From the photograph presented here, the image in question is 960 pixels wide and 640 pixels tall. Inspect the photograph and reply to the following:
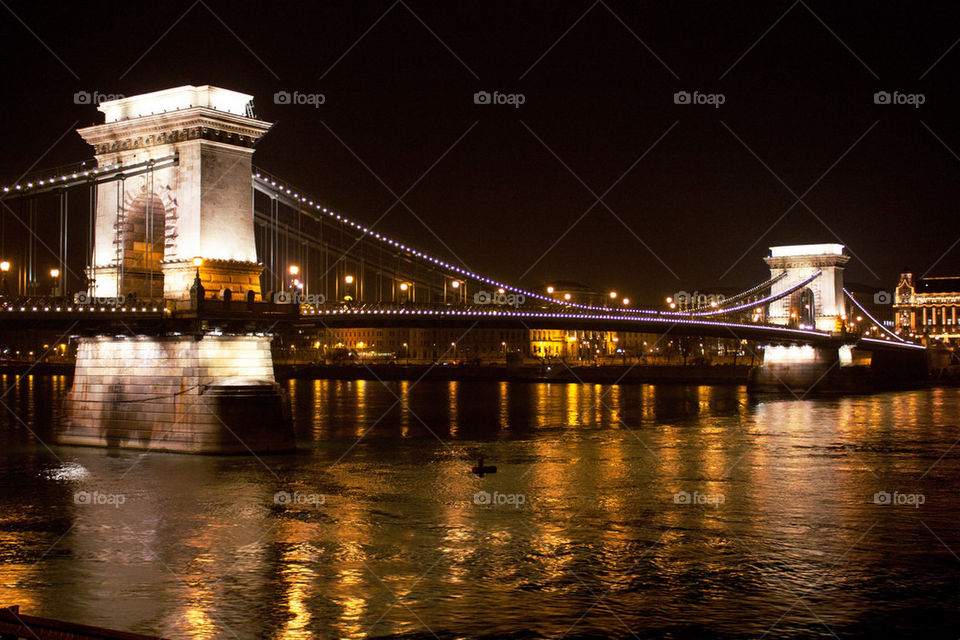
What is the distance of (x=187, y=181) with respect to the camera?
30.5m

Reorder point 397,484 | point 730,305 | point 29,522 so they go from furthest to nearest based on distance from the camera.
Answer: point 730,305 < point 397,484 < point 29,522

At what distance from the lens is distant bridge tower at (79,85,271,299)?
30.4 m

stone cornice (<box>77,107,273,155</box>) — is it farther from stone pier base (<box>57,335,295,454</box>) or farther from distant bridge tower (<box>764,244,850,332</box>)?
distant bridge tower (<box>764,244,850,332</box>)

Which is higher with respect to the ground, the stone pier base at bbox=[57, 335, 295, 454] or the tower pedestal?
the tower pedestal

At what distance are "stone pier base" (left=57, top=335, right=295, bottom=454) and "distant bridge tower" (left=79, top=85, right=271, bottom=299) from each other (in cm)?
207

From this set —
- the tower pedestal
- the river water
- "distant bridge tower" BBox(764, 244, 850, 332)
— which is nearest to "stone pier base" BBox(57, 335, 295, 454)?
the river water

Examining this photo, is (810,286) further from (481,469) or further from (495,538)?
(495,538)

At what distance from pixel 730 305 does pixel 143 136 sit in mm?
60828

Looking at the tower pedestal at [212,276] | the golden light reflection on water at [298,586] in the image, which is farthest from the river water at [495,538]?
the tower pedestal at [212,276]

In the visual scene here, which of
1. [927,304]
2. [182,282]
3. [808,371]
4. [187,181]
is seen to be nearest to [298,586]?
[182,282]

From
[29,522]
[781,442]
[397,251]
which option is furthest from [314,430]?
[29,522]

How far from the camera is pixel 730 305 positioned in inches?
3339

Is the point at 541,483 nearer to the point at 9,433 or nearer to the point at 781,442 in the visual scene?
the point at 781,442

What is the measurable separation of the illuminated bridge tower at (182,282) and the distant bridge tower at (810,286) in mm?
57593
